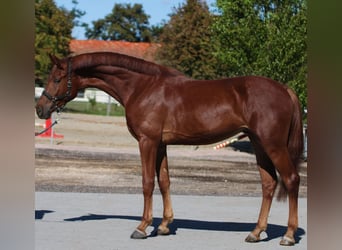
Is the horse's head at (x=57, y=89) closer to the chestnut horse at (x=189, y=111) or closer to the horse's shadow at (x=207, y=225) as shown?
the chestnut horse at (x=189, y=111)

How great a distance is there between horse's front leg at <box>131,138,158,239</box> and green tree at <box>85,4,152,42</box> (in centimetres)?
5011

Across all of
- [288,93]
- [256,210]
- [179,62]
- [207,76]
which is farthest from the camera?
[179,62]

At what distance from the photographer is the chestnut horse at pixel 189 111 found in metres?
5.05

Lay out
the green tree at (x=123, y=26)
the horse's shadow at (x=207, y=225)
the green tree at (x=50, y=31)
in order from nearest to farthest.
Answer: the horse's shadow at (x=207, y=225), the green tree at (x=50, y=31), the green tree at (x=123, y=26)

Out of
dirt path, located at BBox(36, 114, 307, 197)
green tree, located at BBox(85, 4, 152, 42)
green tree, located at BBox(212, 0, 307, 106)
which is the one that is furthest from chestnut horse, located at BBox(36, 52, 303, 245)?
green tree, located at BBox(85, 4, 152, 42)

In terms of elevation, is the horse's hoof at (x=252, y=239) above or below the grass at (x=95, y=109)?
below

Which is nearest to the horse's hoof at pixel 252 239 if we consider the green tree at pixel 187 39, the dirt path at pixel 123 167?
the dirt path at pixel 123 167

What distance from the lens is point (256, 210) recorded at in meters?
7.41

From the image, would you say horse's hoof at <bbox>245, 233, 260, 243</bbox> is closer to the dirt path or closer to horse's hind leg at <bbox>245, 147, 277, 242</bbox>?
horse's hind leg at <bbox>245, 147, 277, 242</bbox>

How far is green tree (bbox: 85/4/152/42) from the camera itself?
55562 millimetres
